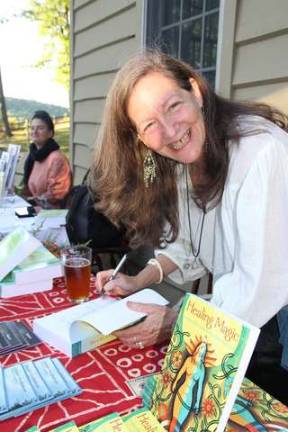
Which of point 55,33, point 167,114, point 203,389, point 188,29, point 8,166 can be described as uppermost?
point 55,33

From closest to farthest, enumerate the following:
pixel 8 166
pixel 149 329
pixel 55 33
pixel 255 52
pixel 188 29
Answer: pixel 149 329, pixel 255 52, pixel 188 29, pixel 8 166, pixel 55 33

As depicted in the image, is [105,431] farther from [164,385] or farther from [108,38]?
[108,38]

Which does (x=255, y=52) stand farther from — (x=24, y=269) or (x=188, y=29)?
(x=24, y=269)

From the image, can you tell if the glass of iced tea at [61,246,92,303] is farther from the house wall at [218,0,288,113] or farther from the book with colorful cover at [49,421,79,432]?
the house wall at [218,0,288,113]

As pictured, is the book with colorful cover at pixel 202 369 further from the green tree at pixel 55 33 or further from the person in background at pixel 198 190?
the green tree at pixel 55 33

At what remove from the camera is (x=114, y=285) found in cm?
138

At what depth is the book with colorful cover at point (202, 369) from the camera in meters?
0.64

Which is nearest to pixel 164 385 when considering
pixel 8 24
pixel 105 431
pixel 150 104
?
pixel 105 431

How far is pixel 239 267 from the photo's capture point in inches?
41.7

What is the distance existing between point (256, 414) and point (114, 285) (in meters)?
0.67

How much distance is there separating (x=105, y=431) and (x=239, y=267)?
1.63 feet

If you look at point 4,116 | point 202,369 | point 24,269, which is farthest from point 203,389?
point 4,116

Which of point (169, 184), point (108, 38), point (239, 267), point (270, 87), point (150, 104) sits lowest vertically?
point (239, 267)

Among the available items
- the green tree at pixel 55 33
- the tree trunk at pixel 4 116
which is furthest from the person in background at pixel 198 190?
the tree trunk at pixel 4 116
